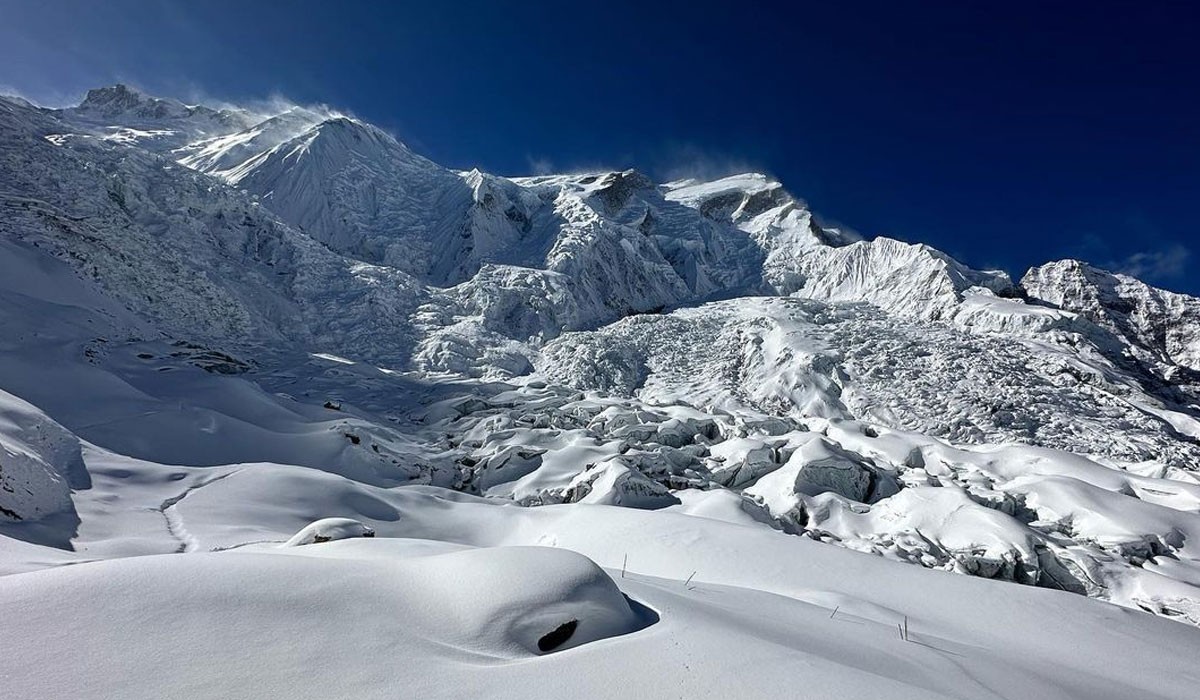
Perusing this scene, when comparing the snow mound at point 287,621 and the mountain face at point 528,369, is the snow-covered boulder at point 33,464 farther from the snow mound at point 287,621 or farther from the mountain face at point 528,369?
the snow mound at point 287,621

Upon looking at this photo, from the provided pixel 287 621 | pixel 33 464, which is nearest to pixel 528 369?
pixel 33 464

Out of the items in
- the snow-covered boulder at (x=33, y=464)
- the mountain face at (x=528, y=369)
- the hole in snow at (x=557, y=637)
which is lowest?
the snow-covered boulder at (x=33, y=464)

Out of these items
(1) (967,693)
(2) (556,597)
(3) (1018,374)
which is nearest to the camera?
(1) (967,693)

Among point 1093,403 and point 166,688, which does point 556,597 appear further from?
point 1093,403

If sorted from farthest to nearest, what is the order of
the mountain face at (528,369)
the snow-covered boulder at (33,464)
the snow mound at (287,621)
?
the mountain face at (528,369) → the snow-covered boulder at (33,464) → the snow mound at (287,621)

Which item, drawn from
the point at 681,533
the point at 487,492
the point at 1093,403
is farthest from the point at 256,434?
the point at 1093,403

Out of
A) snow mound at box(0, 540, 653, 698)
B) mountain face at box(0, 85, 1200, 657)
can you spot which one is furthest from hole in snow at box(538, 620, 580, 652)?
mountain face at box(0, 85, 1200, 657)

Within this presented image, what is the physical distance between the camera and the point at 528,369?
40531 millimetres

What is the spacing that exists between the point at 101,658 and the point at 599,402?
25.9 m

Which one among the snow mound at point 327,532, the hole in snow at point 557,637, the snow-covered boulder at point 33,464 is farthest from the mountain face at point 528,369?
the hole in snow at point 557,637

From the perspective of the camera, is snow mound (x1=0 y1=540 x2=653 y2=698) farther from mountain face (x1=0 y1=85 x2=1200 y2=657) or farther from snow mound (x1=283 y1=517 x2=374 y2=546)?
snow mound (x1=283 y1=517 x2=374 y2=546)

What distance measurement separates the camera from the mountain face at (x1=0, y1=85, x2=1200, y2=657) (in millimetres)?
13711

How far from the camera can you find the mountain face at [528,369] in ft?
45.0

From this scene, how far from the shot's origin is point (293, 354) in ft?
108
